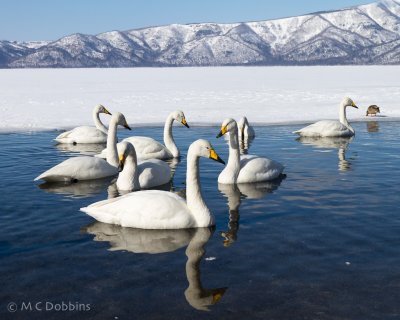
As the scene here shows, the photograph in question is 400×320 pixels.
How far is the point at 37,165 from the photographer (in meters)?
14.7

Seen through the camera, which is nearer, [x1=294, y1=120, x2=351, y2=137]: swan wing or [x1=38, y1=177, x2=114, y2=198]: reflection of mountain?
[x1=38, y1=177, x2=114, y2=198]: reflection of mountain

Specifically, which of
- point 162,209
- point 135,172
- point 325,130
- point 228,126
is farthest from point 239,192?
point 325,130

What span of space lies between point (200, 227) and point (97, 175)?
4715 millimetres

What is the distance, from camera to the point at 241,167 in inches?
486

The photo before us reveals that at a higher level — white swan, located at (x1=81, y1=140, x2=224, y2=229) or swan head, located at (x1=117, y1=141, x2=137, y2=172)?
swan head, located at (x1=117, y1=141, x2=137, y2=172)

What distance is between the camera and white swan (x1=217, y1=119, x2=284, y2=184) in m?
12.1

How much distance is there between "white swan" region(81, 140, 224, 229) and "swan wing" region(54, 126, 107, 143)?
391 inches

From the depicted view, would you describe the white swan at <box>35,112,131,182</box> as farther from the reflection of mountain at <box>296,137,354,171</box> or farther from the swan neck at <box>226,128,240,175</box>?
the reflection of mountain at <box>296,137,354,171</box>

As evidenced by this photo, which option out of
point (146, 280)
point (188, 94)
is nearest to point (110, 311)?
point (146, 280)

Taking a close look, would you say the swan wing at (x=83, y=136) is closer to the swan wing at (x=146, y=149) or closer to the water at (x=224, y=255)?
the swan wing at (x=146, y=149)

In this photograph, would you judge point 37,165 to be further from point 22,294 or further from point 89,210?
point 22,294

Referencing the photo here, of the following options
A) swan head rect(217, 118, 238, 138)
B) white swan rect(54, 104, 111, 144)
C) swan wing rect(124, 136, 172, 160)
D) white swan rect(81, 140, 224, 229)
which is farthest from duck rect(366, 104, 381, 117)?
white swan rect(81, 140, 224, 229)


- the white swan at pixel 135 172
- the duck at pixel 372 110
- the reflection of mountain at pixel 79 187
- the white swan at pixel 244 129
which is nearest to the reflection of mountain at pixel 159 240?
the white swan at pixel 135 172

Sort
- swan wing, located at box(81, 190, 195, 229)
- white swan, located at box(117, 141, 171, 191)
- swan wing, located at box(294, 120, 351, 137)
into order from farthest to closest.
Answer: swan wing, located at box(294, 120, 351, 137), white swan, located at box(117, 141, 171, 191), swan wing, located at box(81, 190, 195, 229)
